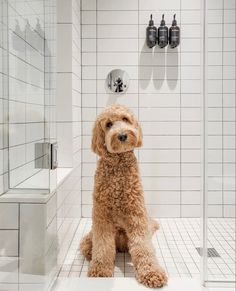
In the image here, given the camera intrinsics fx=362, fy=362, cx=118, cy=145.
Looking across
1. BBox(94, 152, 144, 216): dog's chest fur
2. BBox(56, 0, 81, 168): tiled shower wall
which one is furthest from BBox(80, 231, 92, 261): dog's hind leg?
BBox(56, 0, 81, 168): tiled shower wall

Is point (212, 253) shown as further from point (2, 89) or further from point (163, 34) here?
point (163, 34)

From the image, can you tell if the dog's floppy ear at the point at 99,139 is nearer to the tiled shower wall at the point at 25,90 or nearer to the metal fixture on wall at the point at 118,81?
the tiled shower wall at the point at 25,90

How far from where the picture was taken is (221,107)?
1433 millimetres

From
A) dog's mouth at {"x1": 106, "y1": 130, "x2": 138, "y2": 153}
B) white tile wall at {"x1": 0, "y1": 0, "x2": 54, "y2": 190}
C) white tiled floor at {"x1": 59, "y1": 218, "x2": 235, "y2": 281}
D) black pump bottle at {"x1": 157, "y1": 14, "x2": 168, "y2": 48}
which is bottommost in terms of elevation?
white tiled floor at {"x1": 59, "y1": 218, "x2": 235, "y2": 281}

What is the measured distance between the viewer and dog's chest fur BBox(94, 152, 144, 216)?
6.16 ft

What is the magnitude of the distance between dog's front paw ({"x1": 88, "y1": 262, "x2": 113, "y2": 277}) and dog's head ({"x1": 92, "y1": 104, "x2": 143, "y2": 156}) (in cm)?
57

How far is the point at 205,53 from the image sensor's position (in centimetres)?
156

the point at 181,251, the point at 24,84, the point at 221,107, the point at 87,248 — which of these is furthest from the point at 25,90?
the point at 181,251

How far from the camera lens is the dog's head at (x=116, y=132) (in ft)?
5.97

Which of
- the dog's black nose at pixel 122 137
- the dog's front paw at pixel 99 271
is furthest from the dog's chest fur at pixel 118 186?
the dog's front paw at pixel 99 271

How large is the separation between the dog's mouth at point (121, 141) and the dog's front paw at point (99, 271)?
1.89 feet

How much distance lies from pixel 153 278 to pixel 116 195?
1.47 ft

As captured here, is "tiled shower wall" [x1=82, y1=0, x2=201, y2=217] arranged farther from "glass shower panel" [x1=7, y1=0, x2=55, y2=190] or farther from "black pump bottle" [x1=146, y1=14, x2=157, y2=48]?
"glass shower panel" [x1=7, y1=0, x2=55, y2=190]

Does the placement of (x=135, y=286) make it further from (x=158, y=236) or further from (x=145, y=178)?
(x=145, y=178)
